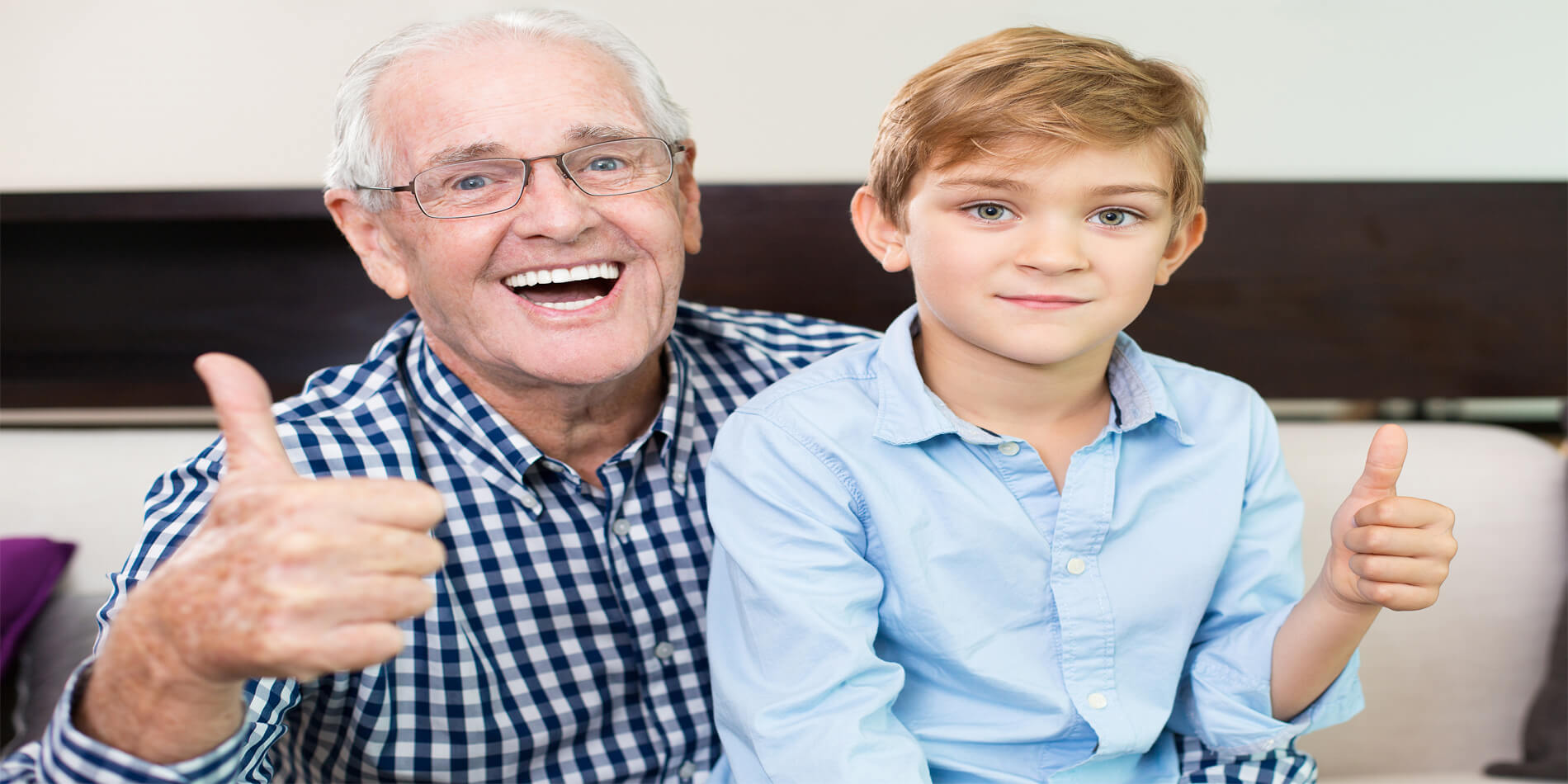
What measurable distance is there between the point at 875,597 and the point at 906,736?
0.14m

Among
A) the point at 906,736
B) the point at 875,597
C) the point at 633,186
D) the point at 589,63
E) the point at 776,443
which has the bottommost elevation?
the point at 906,736

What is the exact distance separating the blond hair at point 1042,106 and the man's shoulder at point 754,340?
0.50m

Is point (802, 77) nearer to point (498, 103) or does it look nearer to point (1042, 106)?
point (498, 103)

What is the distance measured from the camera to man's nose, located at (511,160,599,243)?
1243mm

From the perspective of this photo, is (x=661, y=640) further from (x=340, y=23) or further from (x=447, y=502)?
(x=340, y=23)

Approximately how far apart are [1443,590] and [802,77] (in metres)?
1.48

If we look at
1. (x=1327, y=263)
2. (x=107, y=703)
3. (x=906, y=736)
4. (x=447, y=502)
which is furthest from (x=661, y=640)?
(x=1327, y=263)

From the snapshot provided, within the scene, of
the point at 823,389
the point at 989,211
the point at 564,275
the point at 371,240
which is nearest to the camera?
the point at 989,211

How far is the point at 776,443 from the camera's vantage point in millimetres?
1144

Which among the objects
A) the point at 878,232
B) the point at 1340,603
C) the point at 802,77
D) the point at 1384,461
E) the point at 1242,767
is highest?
the point at 802,77

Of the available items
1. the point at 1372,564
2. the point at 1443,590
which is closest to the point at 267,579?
the point at 1372,564

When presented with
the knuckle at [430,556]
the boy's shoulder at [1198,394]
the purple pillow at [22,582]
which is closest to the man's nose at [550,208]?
the knuckle at [430,556]

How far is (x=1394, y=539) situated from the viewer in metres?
0.98

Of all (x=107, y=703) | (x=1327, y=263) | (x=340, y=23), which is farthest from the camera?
(x=1327, y=263)
